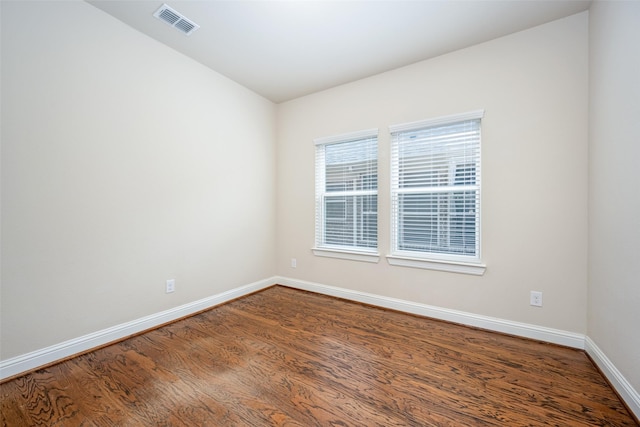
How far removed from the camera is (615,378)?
163 centimetres

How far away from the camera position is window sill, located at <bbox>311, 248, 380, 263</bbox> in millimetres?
3166

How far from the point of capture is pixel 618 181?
1.66m

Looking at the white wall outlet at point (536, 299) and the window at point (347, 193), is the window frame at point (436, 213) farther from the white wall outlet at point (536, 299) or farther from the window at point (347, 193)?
the white wall outlet at point (536, 299)

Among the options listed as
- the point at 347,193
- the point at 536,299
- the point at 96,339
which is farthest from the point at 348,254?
the point at 96,339

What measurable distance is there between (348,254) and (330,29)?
245cm

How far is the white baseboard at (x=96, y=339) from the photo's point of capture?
69.9 inches

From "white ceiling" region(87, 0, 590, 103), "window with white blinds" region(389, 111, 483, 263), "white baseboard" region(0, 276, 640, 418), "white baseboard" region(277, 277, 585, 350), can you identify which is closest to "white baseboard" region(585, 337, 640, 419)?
"white baseboard" region(0, 276, 640, 418)

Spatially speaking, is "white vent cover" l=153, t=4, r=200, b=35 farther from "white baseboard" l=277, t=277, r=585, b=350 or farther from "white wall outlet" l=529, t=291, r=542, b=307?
"white wall outlet" l=529, t=291, r=542, b=307

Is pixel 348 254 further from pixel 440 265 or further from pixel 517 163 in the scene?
pixel 517 163

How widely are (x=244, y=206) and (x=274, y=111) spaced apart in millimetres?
1590

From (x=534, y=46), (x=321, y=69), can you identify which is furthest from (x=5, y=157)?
(x=534, y=46)

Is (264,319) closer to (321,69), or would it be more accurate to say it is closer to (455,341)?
(455,341)

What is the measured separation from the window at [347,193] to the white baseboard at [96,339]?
5.24 feet

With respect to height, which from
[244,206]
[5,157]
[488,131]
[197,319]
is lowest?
[197,319]
